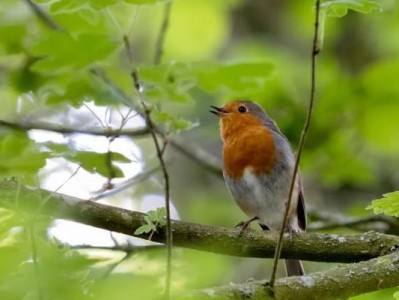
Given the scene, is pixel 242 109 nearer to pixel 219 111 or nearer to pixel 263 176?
pixel 219 111

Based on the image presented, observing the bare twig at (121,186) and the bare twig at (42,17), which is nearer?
the bare twig at (121,186)

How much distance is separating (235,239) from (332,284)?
0.51 m

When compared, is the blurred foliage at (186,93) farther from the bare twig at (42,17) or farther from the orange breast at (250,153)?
the orange breast at (250,153)

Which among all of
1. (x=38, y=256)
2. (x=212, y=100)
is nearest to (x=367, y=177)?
(x=212, y=100)

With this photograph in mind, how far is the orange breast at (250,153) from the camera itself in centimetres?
531

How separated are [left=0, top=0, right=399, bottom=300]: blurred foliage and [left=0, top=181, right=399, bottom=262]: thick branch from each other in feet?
0.50

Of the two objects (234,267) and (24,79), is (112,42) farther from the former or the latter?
(234,267)

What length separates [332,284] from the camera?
3.26 metres

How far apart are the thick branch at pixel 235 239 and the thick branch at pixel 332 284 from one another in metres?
0.18

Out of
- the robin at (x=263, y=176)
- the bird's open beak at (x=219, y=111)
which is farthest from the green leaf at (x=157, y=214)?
the bird's open beak at (x=219, y=111)

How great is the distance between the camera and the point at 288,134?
5723mm

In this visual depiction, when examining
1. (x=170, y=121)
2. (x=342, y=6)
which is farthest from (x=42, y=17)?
(x=342, y=6)

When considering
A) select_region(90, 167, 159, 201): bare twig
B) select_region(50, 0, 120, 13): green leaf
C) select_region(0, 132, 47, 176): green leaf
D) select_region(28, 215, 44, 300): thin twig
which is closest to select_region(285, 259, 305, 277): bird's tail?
select_region(90, 167, 159, 201): bare twig

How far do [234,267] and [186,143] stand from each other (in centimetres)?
119
